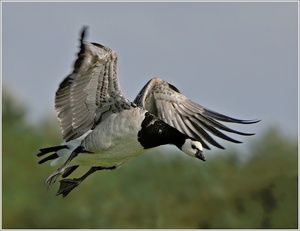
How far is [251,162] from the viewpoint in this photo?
25.0m

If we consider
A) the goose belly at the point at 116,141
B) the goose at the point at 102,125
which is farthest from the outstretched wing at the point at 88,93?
the goose belly at the point at 116,141

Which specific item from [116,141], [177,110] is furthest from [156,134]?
[177,110]

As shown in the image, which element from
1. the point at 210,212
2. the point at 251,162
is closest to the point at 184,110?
the point at 251,162

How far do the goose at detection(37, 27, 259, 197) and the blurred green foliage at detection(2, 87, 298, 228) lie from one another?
902 centimetres

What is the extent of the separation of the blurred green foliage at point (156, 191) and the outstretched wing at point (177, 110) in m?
8.08

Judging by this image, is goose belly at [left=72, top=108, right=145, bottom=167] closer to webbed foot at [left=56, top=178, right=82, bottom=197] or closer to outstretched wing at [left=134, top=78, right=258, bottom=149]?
webbed foot at [left=56, top=178, right=82, bottom=197]

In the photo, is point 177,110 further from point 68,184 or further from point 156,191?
point 156,191

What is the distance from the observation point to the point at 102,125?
34.2 feet

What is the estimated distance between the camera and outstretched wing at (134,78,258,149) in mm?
11125

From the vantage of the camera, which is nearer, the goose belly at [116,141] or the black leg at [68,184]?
the goose belly at [116,141]

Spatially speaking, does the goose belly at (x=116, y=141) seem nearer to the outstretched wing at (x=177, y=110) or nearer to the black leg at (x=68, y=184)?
the black leg at (x=68, y=184)

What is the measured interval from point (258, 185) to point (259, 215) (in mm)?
2027

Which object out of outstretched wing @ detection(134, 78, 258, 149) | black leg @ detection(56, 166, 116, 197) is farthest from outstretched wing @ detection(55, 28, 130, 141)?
outstretched wing @ detection(134, 78, 258, 149)

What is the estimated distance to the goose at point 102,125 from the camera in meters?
10.2
